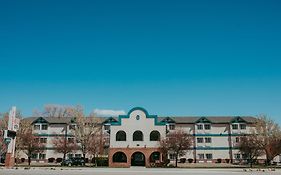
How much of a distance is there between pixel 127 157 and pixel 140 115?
7859 mm

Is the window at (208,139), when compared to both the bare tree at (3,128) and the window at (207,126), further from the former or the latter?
the bare tree at (3,128)

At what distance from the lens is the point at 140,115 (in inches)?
2180

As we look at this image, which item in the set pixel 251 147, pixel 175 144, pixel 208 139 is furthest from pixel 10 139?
pixel 208 139

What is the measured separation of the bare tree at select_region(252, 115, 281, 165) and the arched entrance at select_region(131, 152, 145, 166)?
2171 cm

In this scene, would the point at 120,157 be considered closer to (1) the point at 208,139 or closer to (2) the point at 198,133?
(2) the point at 198,133

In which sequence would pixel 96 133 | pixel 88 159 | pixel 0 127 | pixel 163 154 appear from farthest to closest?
pixel 88 159 → pixel 96 133 → pixel 0 127 → pixel 163 154

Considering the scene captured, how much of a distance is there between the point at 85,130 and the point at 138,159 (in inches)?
495

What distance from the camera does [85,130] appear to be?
204ft

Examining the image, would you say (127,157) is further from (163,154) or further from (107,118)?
(107,118)

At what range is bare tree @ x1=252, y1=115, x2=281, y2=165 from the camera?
174 feet

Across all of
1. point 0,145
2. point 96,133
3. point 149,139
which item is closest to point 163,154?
point 149,139

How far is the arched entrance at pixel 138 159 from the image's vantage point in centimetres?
5669

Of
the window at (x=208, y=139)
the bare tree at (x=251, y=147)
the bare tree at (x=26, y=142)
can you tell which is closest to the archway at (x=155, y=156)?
the bare tree at (x=251, y=147)

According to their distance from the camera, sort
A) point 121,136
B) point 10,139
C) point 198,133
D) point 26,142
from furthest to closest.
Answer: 1. point 198,133
2. point 26,142
3. point 121,136
4. point 10,139
